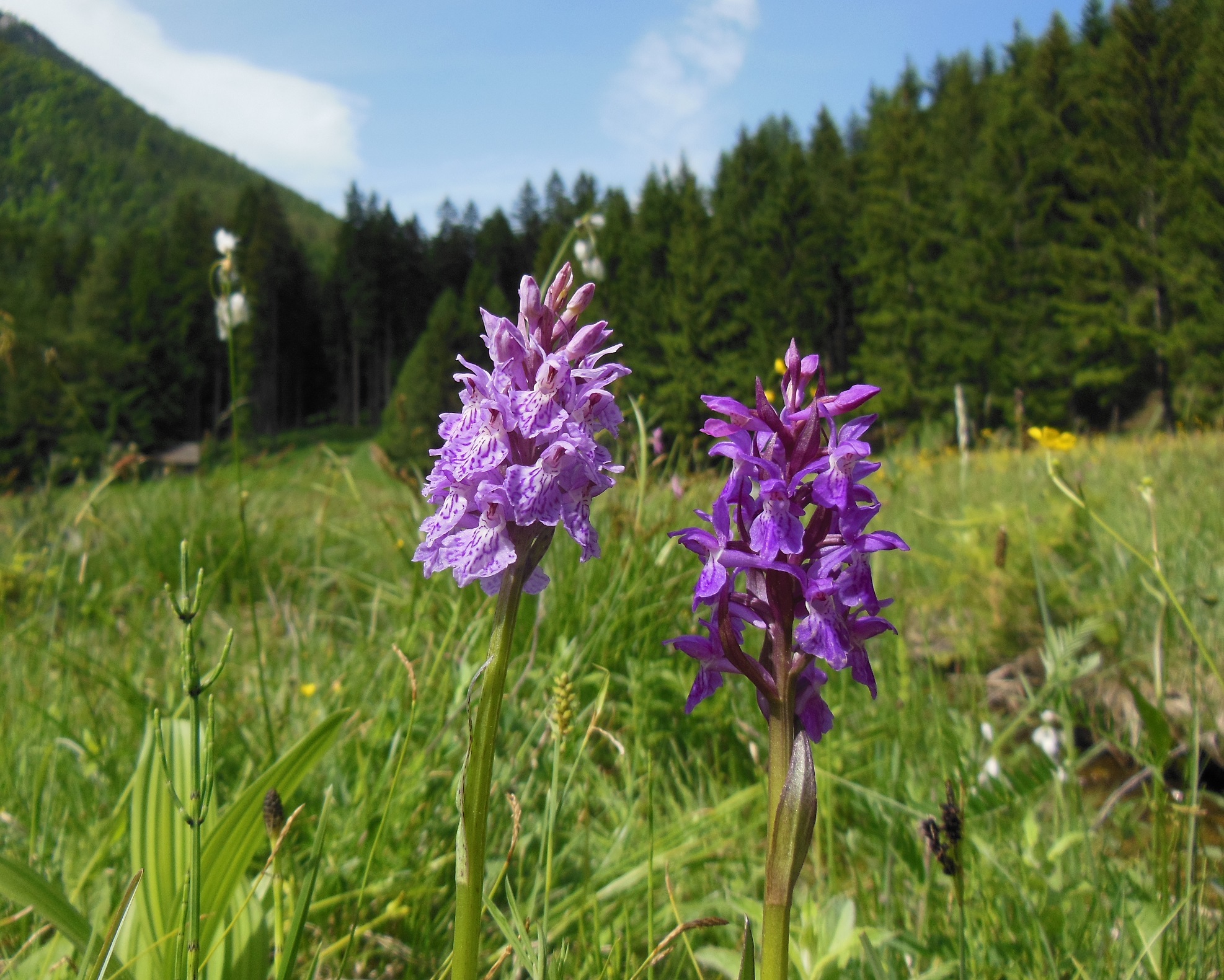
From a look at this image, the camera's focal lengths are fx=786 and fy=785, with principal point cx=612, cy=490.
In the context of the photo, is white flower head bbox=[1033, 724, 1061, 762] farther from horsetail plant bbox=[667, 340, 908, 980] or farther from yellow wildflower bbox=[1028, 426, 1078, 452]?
horsetail plant bbox=[667, 340, 908, 980]

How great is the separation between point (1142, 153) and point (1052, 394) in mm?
10562

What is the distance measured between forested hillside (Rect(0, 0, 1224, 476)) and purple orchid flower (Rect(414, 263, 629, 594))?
18537 millimetres

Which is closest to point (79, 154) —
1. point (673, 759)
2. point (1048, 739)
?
point (673, 759)

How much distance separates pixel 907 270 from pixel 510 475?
38.4 metres

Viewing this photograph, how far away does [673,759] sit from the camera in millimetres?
2271

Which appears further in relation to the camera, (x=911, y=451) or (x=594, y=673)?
(x=911, y=451)

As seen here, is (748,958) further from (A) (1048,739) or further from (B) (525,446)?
(A) (1048,739)

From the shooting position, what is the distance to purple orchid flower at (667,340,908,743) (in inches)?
29.6

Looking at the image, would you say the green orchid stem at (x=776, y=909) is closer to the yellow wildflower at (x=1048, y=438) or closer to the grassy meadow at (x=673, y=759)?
the grassy meadow at (x=673, y=759)

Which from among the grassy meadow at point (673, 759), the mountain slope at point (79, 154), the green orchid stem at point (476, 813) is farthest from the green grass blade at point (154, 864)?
the mountain slope at point (79, 154)

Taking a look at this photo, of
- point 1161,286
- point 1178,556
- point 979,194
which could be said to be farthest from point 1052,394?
point 1178,556

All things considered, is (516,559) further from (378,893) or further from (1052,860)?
(1052,860)

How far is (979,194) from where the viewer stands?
1257 inches

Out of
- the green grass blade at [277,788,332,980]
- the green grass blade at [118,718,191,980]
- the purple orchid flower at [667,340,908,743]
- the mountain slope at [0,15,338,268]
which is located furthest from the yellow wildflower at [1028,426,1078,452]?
the mountain slope at [0,15,338,268]
